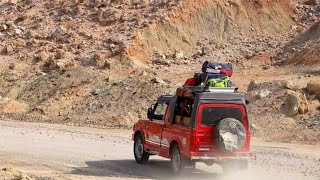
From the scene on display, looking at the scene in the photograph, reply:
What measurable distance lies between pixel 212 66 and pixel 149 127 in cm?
285

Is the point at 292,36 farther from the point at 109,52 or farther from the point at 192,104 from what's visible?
the point at 192,104

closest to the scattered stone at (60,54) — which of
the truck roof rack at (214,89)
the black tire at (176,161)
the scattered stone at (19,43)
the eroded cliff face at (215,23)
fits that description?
the scattered stone at (19,43)

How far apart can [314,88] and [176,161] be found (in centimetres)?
1505

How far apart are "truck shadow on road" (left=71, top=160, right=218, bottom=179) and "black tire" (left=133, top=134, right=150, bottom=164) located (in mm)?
153

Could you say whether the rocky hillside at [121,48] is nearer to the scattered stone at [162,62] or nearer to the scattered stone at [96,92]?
the scattered stone at [162,62]

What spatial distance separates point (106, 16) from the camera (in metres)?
45.1

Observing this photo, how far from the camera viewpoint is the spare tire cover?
50.6 ft

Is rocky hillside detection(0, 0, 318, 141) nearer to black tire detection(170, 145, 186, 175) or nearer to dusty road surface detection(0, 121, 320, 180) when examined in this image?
dusty road surface detection(0, 121, 320, 180)

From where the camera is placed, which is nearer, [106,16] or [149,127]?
[149,127]

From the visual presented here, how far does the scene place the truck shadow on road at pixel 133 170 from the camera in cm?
1631

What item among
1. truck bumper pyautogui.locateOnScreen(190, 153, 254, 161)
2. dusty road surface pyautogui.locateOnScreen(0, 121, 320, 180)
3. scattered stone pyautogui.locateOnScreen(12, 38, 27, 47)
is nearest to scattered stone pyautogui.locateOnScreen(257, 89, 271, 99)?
dusty road surface pyautogui.locateOnScreen(0, 121, 320, 180)

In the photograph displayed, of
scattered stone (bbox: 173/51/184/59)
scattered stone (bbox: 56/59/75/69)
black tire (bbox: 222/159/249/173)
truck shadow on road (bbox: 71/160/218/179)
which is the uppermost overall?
scattered stone (bbox: 173/51/184/59)

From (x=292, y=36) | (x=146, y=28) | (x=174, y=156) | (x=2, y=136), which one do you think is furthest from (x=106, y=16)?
(x=174, y=156)

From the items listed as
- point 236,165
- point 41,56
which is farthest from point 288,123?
point 41,56
